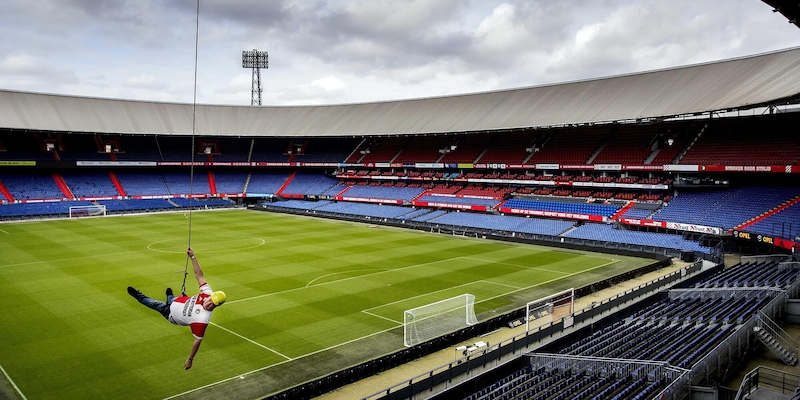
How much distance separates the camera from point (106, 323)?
2286 centimetres

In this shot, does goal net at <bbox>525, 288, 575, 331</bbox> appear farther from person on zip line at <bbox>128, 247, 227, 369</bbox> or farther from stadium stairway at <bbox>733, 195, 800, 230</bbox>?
stadium stairway at <bbox>733, 195, 800, 230</bbox>

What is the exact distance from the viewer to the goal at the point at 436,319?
70.1ft

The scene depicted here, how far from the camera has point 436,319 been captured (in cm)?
2245

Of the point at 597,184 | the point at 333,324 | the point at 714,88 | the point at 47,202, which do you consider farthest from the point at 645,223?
the point at 47,202

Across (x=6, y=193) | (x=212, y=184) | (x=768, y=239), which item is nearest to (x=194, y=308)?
(x=768, y=239)

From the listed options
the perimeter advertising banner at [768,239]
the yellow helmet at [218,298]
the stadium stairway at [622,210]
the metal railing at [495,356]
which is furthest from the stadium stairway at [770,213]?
the yellow helmet at [218,298]

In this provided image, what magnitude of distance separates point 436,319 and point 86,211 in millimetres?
55540

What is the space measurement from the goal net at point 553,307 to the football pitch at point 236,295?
83.7 inches

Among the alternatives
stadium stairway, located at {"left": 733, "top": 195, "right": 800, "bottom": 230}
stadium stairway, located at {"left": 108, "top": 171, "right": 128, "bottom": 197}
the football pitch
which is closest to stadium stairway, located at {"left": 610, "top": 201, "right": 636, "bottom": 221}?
the football pitch

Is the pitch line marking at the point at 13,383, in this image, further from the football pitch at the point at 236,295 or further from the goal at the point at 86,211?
the goal at the point at 86,211

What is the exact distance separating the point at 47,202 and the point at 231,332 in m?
53.3

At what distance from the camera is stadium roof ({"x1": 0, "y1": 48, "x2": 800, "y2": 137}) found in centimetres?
4075

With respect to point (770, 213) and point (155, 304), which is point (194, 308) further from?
point (770, 213)

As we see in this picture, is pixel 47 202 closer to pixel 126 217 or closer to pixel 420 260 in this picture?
pixel 126 217
